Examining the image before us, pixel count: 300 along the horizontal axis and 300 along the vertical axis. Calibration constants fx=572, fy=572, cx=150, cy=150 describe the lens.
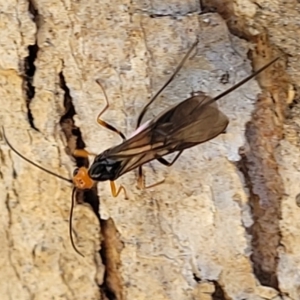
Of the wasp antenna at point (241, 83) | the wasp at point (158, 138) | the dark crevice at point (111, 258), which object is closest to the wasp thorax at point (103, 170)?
the wasp at point (158, 138)

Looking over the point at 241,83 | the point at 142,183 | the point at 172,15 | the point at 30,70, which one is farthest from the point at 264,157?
the point at 30,70

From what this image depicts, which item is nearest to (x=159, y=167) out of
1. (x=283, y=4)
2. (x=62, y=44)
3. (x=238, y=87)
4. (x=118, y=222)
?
(x=118, y=222)

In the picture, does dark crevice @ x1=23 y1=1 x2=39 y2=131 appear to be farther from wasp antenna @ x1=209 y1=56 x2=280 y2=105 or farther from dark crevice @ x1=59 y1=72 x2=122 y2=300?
wasp antenna @ x1=209 y1=56 x2=280 y2=105

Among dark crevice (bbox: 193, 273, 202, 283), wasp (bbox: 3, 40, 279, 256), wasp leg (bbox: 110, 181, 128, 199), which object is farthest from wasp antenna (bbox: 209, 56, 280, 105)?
dark crevice (bbox: 193, 273, 202, 283)

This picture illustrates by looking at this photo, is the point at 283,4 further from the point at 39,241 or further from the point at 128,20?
the point at 39,241

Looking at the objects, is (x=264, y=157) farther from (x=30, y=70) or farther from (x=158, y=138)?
(x=30, y=70)

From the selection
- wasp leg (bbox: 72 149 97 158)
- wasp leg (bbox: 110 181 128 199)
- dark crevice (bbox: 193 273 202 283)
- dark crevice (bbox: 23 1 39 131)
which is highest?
dark crevice (bbox: 23 1 39 131)

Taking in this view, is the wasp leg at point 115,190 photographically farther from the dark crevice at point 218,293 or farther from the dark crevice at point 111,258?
A: the dark crevice at point 218,293
